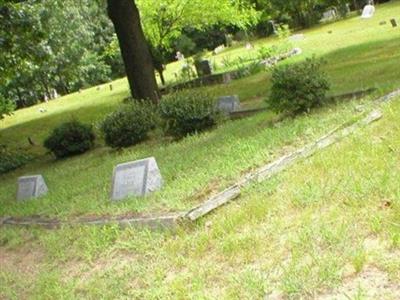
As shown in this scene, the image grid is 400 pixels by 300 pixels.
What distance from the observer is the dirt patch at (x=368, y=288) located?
3.73m

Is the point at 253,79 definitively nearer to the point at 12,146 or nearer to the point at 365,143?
the point at 12,146

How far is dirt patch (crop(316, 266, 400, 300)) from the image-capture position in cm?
373

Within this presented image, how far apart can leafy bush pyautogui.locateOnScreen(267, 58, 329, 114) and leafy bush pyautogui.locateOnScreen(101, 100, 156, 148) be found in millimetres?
4338

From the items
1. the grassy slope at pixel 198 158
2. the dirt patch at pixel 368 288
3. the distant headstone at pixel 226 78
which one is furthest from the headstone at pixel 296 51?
the dirt patch at pixel 368 288

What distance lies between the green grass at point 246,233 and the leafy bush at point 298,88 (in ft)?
1.09

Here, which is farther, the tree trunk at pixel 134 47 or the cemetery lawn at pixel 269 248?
the tree trunk at pixel 134 47

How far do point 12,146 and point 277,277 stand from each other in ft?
59.0

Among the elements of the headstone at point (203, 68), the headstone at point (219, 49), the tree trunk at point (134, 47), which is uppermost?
the tree trunk at point (134, 47)

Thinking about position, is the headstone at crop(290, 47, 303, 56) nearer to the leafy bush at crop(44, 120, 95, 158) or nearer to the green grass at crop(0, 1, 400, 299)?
the leafy bush at crop(44, 120, 95, 158)

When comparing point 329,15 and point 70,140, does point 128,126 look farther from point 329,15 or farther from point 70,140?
point 329,15

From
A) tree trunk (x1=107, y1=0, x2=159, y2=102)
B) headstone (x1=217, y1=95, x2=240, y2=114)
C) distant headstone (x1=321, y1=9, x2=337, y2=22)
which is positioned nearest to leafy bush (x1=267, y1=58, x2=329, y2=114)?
headstone (x1=217, y1=95, x2=240, y2=114)

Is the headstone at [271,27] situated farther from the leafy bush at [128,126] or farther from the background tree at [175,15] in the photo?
the leafy bush at [128,126]

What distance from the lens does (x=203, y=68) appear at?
85.8 ft

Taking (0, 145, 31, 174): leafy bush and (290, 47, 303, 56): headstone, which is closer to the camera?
(0, 145, 31, 174): leafy bush
